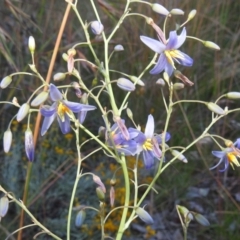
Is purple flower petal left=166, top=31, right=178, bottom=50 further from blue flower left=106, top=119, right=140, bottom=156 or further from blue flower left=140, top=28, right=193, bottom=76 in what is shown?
blue flower left=106, top=119, right=140, bottom=156

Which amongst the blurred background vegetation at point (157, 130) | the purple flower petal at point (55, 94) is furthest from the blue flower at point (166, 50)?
the blurred background vegetation at point (157, 130)

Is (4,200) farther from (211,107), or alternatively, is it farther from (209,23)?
(209,23)

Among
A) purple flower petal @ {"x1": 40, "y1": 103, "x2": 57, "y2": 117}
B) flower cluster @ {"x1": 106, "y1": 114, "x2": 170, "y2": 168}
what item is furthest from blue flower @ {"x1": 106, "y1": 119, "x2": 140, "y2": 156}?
purple flower petal @ {"x1": 40, "y1": 103, "x2": 57, "y2": 117}

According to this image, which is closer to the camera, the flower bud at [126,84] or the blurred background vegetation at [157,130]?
the flower bud at [126,84]

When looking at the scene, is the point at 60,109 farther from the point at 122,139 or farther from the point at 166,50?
the point at 166,50

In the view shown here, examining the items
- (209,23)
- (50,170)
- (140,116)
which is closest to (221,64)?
(209,23)

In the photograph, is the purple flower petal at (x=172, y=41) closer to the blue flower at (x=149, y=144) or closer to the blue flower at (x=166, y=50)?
the blue flower at (x=166, y=50)

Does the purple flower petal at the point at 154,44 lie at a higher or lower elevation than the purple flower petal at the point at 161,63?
higher
